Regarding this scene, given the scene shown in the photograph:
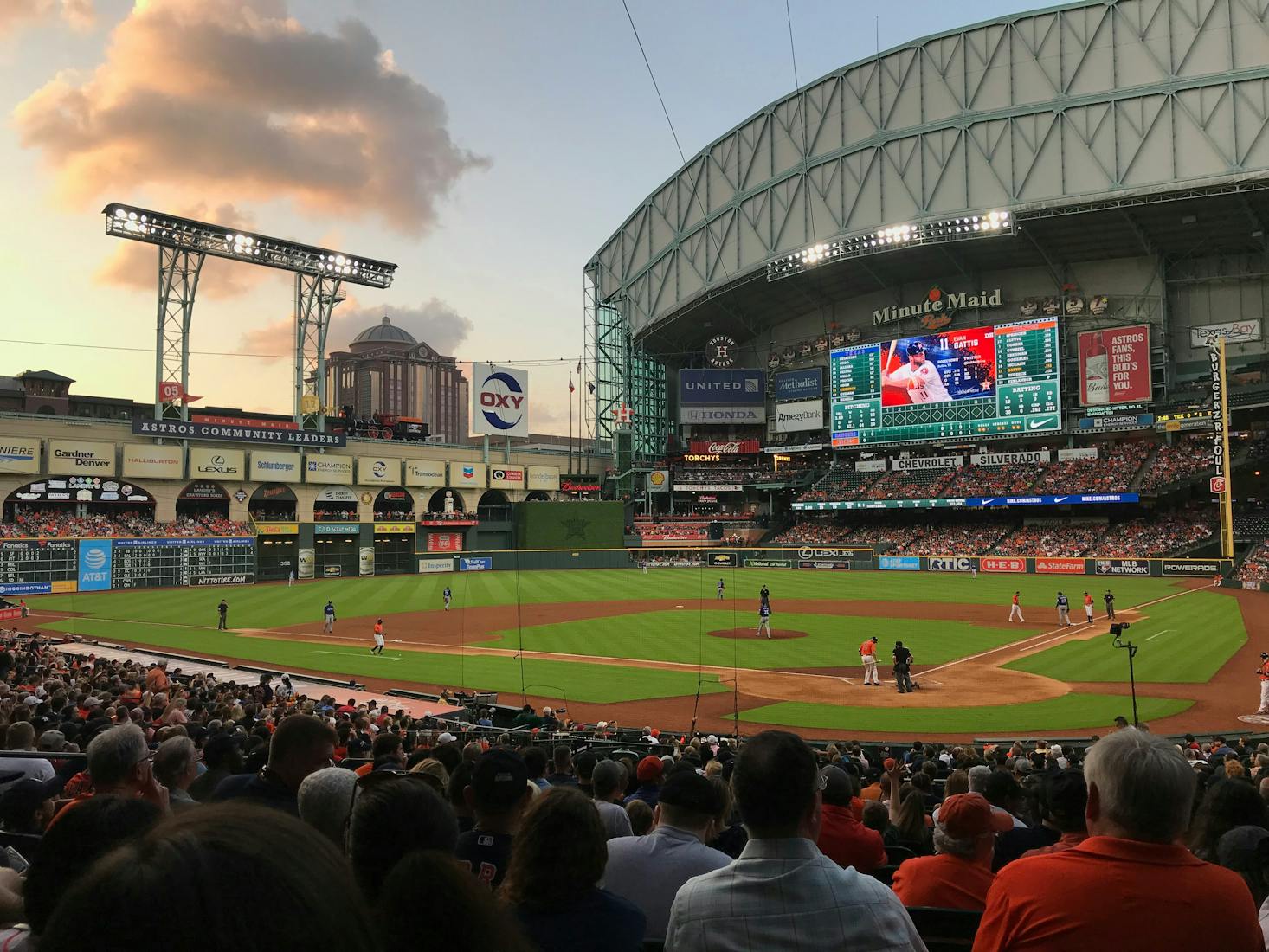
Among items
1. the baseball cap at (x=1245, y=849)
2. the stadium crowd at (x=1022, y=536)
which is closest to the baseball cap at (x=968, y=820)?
the baseball cap at (x=1245, y=849)

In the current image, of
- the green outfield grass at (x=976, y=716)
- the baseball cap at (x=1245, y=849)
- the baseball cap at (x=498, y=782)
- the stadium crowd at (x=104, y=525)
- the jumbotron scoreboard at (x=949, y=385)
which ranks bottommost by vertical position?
the green outfield grass at (x=976, y=716)

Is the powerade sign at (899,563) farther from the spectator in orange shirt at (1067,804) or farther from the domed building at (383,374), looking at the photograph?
the domed building at (383,374)

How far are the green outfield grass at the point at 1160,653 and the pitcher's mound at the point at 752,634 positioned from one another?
9013 millimetres

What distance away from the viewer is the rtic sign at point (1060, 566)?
5562 centimetres

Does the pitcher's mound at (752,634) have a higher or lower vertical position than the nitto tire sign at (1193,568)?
lower

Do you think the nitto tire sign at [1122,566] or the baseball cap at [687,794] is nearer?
the baseball cap at [687,794]

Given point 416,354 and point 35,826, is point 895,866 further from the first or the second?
point 416,354

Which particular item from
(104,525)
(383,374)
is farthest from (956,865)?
(383,374)

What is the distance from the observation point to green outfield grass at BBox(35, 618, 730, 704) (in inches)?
985

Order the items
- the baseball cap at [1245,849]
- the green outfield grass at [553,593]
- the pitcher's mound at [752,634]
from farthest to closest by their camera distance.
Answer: the green outfield grass at [553,593] < the pitcher's mound at [752,634] < the baseball cap at [1245,849]

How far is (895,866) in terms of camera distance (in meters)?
5.76

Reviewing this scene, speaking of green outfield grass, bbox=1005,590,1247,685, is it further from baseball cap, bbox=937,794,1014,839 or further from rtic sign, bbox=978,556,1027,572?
baseball cap, bbox=937,794,1014,839

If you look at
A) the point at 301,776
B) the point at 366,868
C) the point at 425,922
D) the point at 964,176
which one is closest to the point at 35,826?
the point at 301,776

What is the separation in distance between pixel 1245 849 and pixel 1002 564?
6102cm
